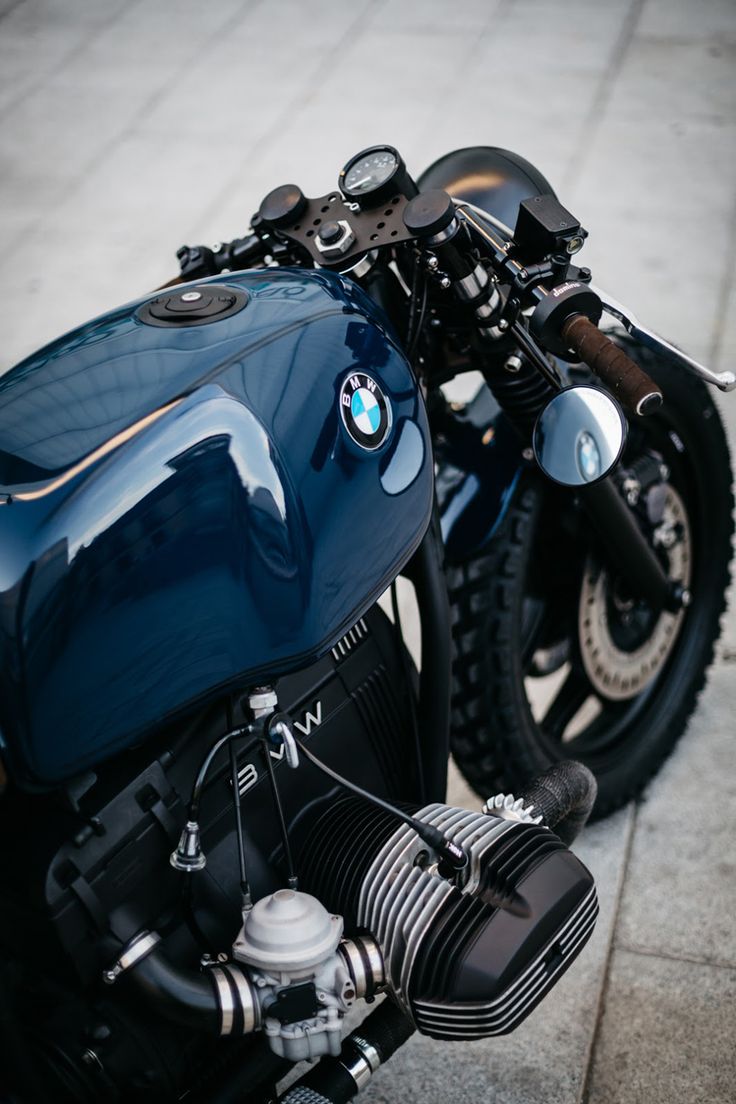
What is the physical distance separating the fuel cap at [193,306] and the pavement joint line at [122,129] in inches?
130

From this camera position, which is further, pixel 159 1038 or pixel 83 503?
pixel 159 1038

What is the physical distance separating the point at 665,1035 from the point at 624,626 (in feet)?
2.27

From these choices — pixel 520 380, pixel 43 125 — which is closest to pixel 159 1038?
pixel 520 380

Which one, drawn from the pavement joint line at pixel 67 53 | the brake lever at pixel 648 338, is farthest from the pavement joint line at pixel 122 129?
the brake lever at pixel 648 338

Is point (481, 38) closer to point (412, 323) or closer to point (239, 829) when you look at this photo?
point (412, 323)

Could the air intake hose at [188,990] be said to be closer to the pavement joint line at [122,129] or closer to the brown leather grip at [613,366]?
the brown leather grip at [613,366]

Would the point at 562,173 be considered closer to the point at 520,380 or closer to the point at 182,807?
the point at 520,380

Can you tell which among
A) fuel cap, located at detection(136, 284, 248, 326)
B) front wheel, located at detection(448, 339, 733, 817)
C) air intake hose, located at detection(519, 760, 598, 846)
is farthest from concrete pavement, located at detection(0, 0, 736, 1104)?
fuel cap, located at detection(136, 284, 248, 326)

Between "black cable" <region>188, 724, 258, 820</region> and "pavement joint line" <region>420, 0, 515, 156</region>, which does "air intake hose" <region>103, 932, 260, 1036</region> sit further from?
"pavement joint line" <region>420, 0, 515, 156</region>

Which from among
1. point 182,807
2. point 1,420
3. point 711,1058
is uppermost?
point 1,420

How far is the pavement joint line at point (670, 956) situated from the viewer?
2.16 metres

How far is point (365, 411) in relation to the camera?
1.41m

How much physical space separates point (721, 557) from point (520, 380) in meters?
0.87

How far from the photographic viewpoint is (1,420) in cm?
133
